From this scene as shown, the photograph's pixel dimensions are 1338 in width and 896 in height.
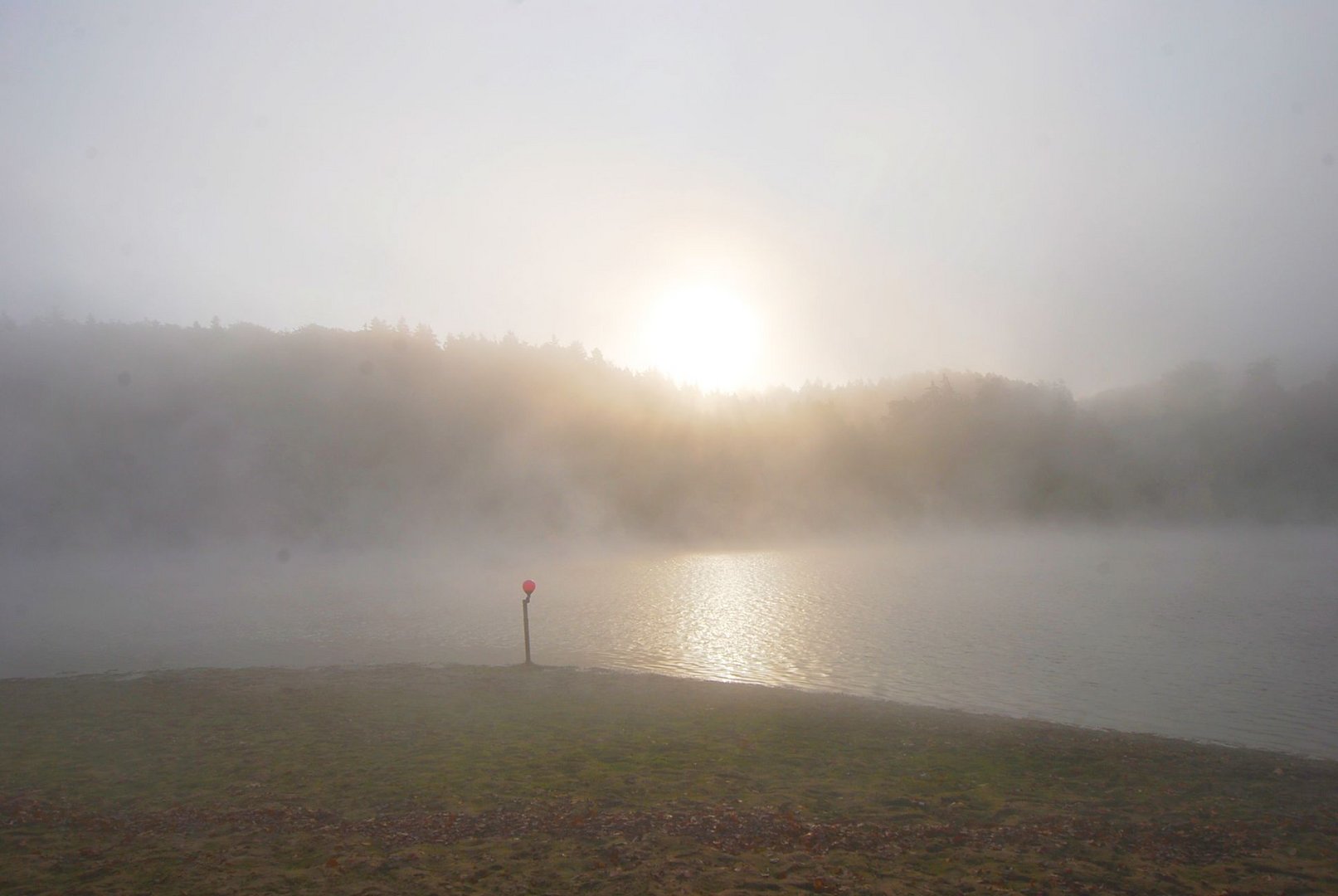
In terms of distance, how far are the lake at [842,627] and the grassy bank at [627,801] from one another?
3.84 meters

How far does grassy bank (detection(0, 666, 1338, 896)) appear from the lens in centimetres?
718

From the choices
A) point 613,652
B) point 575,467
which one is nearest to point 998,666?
point 613,652

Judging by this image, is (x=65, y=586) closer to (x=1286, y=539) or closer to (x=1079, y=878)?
(x=1079, y=878)

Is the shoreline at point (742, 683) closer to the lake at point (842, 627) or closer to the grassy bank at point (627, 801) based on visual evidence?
the lake at point (842, 627)

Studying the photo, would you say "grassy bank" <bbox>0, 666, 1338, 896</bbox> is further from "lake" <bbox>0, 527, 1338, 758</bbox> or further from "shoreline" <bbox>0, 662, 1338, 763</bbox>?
"lake" <bbox>0, 527, 1338, 758</bbox>

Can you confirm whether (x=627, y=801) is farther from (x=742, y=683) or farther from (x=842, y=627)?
(x=842, y=627)

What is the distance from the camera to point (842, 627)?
2542 centimetres

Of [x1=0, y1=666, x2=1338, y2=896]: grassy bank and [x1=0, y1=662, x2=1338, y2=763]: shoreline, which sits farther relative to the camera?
[x1=0, y1=662, x2=1338, y2=763]: shoreline

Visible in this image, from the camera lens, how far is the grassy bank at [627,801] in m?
7.18

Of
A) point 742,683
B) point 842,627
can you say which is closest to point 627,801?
point 742,683

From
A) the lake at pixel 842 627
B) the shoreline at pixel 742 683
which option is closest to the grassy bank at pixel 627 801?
the shoreline at pixel 742 683

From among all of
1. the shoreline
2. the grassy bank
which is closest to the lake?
the shoreline

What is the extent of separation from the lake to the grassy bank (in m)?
3.84

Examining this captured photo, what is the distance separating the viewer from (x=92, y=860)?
739 centimetres
